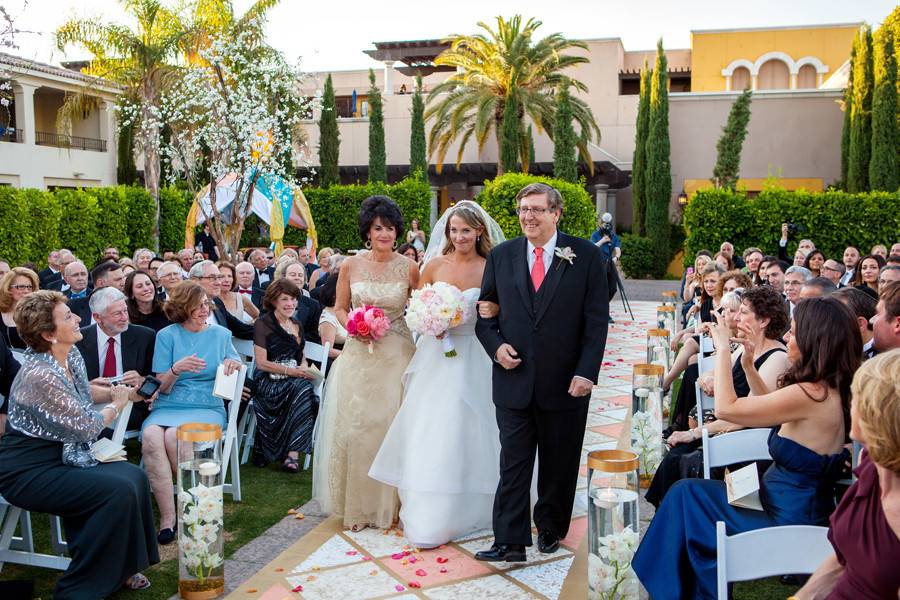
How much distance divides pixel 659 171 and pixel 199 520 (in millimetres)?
25135

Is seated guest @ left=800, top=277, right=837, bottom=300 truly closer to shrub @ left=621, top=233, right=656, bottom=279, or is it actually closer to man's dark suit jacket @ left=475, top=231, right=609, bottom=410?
man's dark suit jacket @ left=475, top=231, right=609, bottom=410

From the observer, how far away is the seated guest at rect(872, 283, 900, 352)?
4172 millimetres

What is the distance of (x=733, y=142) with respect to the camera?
25969 mm

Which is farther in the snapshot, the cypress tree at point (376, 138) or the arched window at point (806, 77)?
the arched window at point (806, 77)

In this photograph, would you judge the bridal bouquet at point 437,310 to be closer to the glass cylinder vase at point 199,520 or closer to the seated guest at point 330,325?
the glass cylinder vase at point 199,520

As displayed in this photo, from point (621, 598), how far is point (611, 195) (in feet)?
95.5

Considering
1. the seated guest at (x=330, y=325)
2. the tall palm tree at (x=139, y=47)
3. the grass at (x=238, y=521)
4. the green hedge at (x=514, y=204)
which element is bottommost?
the grass at (x=238, y=521)

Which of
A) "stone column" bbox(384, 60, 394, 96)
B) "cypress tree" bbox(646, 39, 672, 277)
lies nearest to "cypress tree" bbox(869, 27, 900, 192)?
"cypress tree" bbox(646, 39, 672, 277)

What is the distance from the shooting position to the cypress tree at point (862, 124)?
24359 mm

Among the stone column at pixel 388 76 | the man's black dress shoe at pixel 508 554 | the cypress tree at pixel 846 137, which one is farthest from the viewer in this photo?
the stone column at pixel 388 76

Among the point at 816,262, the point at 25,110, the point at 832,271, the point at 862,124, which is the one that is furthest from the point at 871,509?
the point at 25,110

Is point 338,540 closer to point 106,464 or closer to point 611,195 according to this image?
point 106,464

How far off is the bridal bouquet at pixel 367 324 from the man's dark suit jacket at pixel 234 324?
7.45 feet

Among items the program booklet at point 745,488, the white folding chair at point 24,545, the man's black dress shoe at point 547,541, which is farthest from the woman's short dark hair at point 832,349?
the white folding chair at point 24,545
